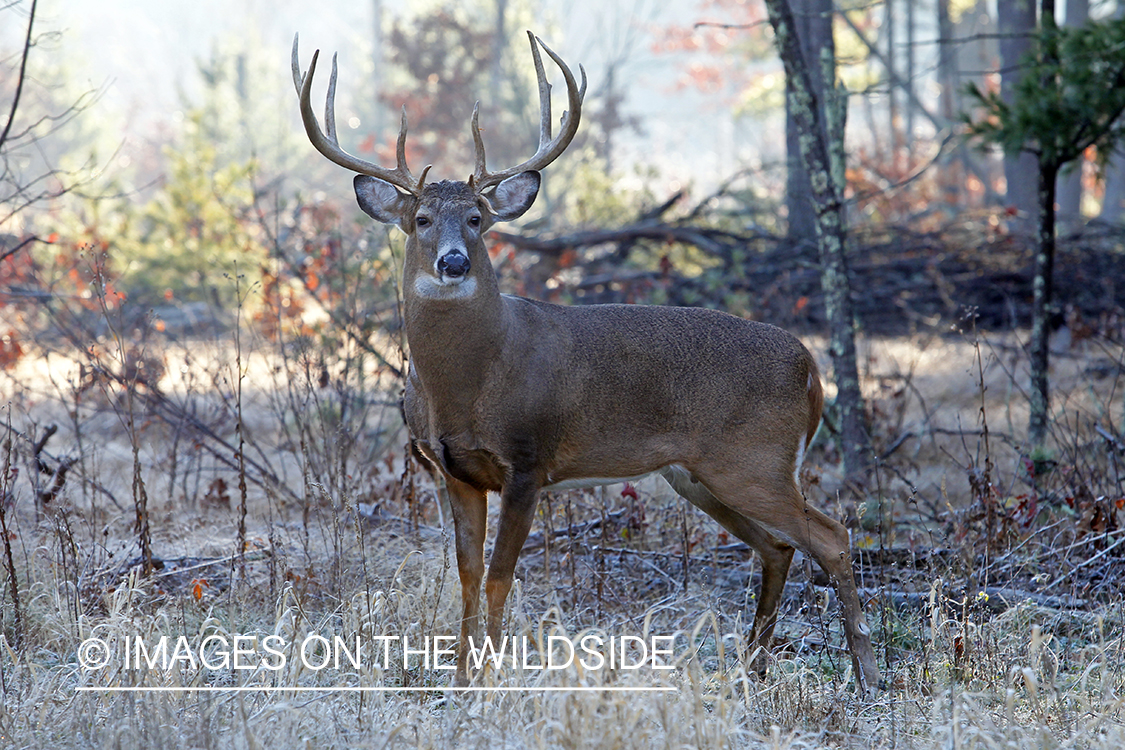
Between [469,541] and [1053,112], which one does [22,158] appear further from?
[1053,112]

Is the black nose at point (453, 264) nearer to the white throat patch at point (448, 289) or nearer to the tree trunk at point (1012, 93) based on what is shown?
the white throat patch at point (448, 289)

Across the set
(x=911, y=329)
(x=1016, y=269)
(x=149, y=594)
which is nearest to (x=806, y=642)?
(x=149, y=594)

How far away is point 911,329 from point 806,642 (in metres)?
6.08

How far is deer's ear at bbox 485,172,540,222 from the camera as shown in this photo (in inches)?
169

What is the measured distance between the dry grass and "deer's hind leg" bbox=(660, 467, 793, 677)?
128 mm

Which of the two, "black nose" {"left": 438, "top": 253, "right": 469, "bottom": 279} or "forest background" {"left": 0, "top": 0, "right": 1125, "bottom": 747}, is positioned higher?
"black nose" {"left": 438, "top": 253, "right": 469, "bottom": 279}

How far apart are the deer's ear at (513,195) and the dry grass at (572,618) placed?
132 centimetres

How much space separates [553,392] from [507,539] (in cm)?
59

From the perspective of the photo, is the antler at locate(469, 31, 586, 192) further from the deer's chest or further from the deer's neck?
the deer's chest

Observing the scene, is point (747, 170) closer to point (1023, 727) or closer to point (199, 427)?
point (199, 427)

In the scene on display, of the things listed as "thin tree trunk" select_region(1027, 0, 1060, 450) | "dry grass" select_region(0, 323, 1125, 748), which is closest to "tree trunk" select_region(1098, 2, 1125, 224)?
"thin tree trunk" select_region(1027, 0, 1060, 450)

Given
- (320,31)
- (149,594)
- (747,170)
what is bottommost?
(149,594)

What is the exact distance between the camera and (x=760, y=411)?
14.0ft

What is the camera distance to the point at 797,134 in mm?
7578
